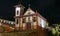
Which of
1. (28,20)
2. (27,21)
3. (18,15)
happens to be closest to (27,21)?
(27,21)

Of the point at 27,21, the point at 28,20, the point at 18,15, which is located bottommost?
the point at 27,21

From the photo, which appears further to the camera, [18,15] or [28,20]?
[18,15]

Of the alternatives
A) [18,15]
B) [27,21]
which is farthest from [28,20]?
[18,15]

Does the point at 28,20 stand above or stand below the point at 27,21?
above

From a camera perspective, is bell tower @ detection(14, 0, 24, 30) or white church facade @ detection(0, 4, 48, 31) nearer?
white church facade @ detection(0, 4, 48, 31)

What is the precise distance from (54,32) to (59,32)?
57.6 inches

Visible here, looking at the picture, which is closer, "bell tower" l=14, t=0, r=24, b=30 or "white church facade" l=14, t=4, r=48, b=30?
"white church facade" l=14, t=4, r=48, b=30

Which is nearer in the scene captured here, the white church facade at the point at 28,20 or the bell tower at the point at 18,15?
the white church facade at the point at 28,20

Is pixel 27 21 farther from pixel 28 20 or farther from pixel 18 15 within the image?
pixel 18 15

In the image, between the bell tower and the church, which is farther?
the bell tower

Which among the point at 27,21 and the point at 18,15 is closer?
the point at 27,21

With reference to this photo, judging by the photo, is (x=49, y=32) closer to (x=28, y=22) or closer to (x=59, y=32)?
(x=59, y=32)

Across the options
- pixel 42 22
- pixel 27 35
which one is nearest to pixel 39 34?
pixel 27 35

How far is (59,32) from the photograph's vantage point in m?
50.6
